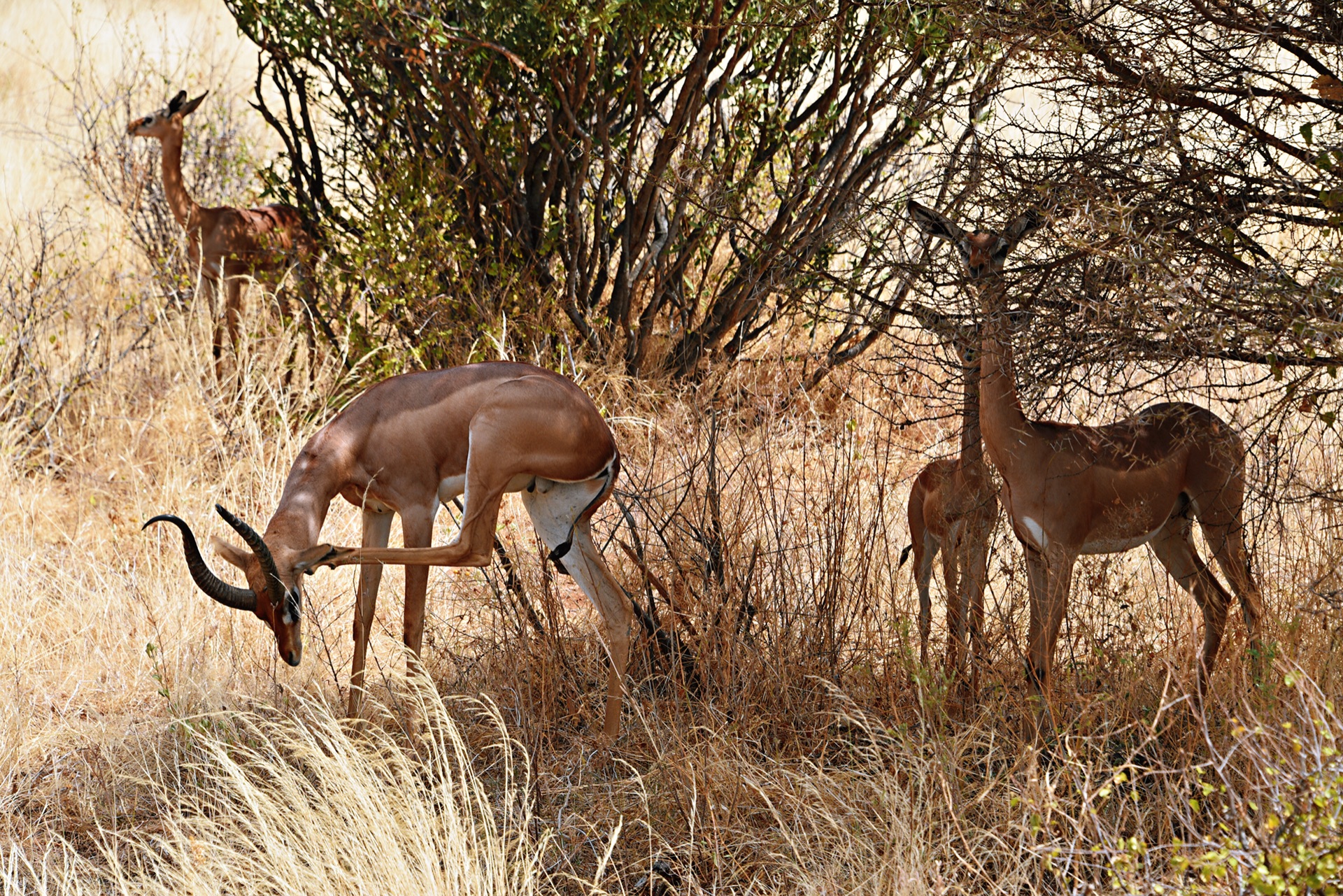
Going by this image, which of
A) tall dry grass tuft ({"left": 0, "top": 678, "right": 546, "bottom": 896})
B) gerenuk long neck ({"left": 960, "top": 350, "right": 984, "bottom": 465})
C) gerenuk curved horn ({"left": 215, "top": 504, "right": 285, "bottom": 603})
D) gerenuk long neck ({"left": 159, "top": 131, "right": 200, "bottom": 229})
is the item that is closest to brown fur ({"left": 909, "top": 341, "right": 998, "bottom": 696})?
gerenuk long neck ({"left": 960, "top": 350, "right": 984, "bottom": 465})

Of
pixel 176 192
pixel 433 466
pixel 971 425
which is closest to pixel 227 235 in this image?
pixel 176 192

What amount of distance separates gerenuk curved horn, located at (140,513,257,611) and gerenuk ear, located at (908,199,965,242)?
252 cm

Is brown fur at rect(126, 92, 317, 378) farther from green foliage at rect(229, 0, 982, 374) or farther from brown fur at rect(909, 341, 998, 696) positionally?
brown fur at rect(909, 341, 998, 696)

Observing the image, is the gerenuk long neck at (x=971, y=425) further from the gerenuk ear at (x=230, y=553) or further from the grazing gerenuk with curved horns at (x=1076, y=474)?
the gerenuk ear at (x=230, y=553)

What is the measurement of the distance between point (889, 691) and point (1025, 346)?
127 cm

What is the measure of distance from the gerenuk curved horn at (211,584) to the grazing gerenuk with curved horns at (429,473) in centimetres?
4

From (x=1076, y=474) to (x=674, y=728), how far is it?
167 cm

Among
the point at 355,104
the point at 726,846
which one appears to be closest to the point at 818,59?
the point at 355,104

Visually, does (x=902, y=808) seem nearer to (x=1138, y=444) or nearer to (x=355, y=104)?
(x=1138, y=444)

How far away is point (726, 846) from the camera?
3.90m

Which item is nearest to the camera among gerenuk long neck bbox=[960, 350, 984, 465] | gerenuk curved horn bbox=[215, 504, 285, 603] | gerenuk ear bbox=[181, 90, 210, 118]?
gerenuk curved horn bbox=[215, 504, 285, 603]

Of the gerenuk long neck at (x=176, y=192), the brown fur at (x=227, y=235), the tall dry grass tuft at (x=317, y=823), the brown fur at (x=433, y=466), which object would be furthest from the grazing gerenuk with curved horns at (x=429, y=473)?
the gerenuk long neck at (x=176, y=192)

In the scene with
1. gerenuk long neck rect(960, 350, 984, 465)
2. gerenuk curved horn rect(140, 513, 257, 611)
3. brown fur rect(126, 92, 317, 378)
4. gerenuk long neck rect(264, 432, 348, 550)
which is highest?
brown fur rect(126, 92, 317, 378)

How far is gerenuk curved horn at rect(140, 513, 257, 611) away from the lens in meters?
3.94
